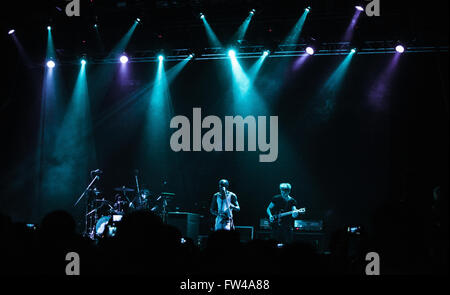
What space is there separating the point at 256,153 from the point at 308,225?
2.35 m

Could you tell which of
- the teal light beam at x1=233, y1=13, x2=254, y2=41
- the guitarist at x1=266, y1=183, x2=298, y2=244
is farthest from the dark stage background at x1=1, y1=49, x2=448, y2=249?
the guitarist at x1=266, y1=183, x2=298, y2=244

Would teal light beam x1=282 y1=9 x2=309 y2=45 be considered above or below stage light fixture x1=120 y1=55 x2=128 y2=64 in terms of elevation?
above

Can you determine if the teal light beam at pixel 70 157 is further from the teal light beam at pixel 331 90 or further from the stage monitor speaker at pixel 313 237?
the teal light beam at pixel 331 90

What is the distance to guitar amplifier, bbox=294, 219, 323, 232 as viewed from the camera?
833 cm

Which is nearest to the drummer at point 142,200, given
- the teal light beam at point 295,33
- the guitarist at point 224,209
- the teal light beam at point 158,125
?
the teal light beam at point 158,125

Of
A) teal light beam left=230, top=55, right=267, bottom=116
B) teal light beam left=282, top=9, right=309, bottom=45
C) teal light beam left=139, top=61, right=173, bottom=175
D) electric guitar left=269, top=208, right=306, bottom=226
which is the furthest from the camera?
teal light beam left=139, top=61, right=173, bottom=175

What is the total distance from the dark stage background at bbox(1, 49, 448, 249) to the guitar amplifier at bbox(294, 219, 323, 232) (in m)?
1.25

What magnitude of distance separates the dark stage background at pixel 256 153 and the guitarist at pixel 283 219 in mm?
1984

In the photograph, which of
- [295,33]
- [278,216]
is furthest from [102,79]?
[278,216]

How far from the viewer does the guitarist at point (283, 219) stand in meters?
7.64

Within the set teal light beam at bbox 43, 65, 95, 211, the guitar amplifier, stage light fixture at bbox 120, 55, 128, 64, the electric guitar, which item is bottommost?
the guitar amplifier

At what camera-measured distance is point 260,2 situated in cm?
884

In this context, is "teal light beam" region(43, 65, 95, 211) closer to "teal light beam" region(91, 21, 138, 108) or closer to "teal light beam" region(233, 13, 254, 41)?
"teal light beam" region(91, 21, 138, 108)
